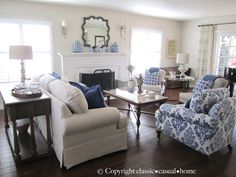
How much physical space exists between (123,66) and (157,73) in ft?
3.92

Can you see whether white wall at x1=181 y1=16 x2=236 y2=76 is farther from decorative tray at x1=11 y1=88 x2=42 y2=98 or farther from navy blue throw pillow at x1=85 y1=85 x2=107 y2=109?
decorative tray at x1=11 y1=88 x2=42 y2=98

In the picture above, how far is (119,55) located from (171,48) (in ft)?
A: 8.66

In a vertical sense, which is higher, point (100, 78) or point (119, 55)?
point (119, 55)

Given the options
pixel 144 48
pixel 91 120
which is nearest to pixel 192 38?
pixel 144 48

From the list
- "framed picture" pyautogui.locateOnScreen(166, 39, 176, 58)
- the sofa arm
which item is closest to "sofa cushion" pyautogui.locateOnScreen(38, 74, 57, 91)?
the sofa arm

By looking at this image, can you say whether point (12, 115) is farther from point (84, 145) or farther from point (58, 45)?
point (58, 45)

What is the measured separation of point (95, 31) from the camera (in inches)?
220

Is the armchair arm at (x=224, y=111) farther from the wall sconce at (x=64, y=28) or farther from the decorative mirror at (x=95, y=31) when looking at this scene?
the wall sconce at (x=64, y=28)

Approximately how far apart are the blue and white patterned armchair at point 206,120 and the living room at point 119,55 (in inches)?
10.4

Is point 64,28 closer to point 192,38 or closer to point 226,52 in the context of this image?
point 192,38

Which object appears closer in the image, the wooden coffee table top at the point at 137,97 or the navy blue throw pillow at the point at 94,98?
the navy blue throw pillow at the point at 94,98

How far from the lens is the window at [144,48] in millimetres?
6660

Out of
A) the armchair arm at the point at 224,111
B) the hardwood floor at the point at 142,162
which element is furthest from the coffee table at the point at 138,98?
the armchair arm at the point at 224,111

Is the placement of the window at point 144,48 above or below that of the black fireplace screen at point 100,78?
above
